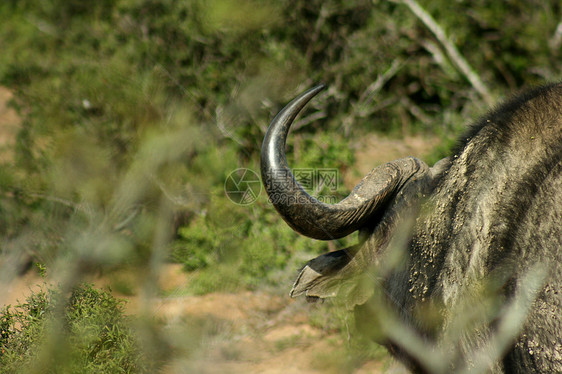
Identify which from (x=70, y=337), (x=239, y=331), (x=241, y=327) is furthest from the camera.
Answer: (x=241, y=327)

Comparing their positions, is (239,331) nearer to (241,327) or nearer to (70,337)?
(241,327)

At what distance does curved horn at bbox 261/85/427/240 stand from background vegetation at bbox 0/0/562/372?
1.38 meters

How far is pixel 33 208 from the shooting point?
4.30 m

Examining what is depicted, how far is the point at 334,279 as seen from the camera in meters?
2.49

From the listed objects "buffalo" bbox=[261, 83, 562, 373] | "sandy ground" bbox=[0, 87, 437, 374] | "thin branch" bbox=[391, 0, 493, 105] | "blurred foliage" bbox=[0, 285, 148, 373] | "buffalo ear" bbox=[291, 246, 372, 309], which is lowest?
"sandy ground" bbox=[0, 87, 437, 374]

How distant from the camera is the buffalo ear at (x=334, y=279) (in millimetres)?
2459

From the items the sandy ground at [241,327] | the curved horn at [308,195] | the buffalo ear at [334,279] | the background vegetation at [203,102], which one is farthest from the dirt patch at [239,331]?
the curved horn at [308,195]

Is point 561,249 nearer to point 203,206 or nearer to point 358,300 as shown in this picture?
point 358,300

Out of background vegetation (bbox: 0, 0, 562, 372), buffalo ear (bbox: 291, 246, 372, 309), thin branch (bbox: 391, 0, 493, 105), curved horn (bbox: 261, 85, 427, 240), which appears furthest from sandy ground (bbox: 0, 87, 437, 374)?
thin branch (bbox: 391, 0, 493, 105)

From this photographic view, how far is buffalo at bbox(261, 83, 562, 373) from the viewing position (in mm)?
2047

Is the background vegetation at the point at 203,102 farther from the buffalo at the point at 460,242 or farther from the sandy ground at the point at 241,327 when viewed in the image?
the buffalo at the point at 460,242
